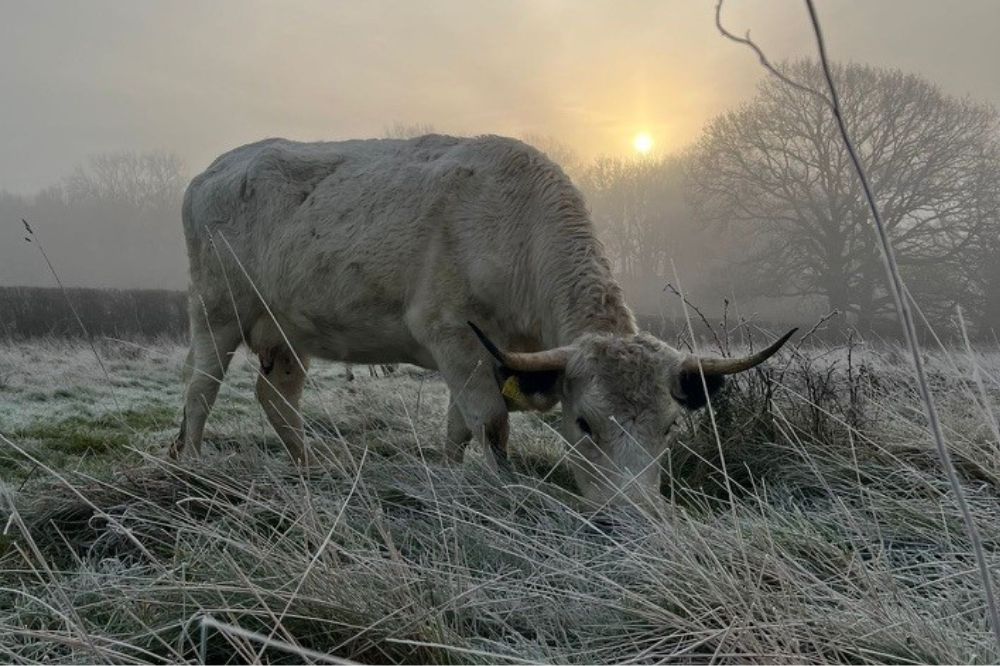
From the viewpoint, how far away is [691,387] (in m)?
3.93

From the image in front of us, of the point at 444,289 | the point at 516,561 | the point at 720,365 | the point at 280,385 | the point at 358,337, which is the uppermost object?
the point at 444,289

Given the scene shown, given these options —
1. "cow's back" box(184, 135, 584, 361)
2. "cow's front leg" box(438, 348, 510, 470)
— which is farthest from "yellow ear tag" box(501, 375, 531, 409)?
"cow's back" box(184, 135, 584, 361)

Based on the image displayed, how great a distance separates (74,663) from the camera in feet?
6.12

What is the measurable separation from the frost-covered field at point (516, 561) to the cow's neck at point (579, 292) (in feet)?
3.34

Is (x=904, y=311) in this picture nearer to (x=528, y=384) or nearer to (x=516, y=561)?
(x=516, y=561)

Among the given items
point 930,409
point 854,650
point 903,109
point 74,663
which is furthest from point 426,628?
point 903,109

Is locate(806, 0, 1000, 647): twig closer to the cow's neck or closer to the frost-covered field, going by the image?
the frost-covered field

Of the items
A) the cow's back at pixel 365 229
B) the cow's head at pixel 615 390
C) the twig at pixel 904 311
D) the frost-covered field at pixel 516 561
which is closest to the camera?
the twig at pixel 904 311

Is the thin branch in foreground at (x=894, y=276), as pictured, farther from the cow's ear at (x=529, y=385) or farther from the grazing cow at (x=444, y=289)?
the cow's ear at (x=529, y=385)

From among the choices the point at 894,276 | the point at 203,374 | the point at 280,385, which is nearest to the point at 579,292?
the point at 894,276

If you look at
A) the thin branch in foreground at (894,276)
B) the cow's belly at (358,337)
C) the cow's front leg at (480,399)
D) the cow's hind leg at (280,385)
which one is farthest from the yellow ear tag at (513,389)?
the cow's hind leg at (280,385)

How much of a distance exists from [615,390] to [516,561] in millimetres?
1293

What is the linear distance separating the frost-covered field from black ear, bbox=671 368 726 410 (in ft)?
1.78

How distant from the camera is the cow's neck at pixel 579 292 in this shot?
14.4 ft
